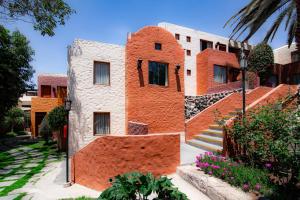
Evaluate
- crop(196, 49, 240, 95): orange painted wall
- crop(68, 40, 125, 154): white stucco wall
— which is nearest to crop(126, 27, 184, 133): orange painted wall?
crop(68, 40, 125, 154): white stucco wall

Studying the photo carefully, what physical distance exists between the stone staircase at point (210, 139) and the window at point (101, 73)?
251 inches

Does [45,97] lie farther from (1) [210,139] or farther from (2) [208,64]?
(1) [210,139]

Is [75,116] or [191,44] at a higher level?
[191,44]

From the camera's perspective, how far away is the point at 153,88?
14641 mm

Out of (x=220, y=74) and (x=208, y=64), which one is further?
(x=220, y=74)

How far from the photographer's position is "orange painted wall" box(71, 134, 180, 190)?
8.73 meters

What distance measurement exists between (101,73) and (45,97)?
21348 millimetres

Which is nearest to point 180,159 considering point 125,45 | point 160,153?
point 160,153

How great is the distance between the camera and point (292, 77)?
2477 cm

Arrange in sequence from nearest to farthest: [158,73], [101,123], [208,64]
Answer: [101,123] < [158,73] < [208,64]

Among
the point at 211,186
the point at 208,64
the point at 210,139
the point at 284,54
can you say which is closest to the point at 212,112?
the point at 210,139

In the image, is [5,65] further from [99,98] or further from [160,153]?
[160,153]

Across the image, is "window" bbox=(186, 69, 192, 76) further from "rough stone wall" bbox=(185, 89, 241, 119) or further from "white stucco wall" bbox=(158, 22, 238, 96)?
"rough stone wall" bbox=(185, 89, 241, 119)

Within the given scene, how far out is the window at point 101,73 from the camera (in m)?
13.7
